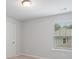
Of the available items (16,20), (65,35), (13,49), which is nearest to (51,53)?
(65,35)

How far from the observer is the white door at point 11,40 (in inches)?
235

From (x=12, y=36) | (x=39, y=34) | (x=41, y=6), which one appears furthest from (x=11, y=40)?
(x=41, y=6)

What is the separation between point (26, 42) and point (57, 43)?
1838mm

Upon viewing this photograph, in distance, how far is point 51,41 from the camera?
5746 millimetres

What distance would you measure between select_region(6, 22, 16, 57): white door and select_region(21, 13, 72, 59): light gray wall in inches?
24.4

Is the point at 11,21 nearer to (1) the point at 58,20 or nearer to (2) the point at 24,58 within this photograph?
(2) the point at 24,58

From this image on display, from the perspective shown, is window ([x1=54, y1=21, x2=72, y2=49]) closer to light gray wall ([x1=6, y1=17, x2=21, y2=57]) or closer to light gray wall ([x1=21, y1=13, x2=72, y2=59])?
light gray wall ([x1=21, y1=13, x2=72, y2=59])

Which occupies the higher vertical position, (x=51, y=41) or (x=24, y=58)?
(x=51, y=41)

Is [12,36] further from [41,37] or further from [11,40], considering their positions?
[41,37]

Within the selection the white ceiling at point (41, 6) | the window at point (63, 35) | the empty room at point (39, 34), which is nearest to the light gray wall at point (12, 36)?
the empty room at point (39, 34)

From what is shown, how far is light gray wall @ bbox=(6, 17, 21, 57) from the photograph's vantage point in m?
5.97

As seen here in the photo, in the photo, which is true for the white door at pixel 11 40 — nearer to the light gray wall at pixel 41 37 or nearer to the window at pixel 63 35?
the light gray wall at pixel 41 37

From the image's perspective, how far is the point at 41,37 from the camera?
241 inches
